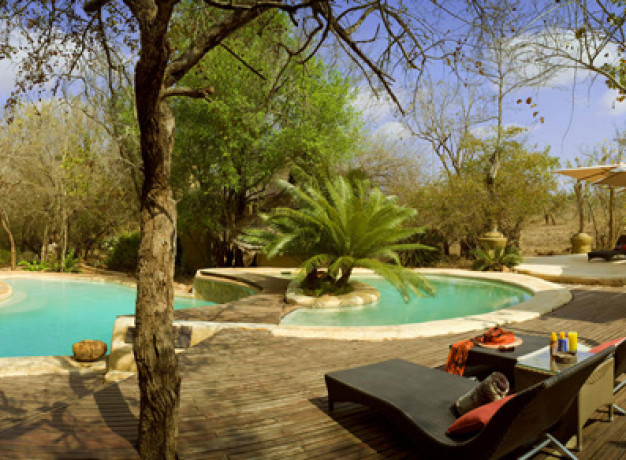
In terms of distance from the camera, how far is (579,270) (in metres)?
11.5

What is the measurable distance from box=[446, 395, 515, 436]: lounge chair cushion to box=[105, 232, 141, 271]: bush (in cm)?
1701

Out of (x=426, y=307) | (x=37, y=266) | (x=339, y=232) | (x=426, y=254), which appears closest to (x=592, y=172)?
(x=426, y=254)

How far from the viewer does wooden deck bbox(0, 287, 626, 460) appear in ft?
9.04

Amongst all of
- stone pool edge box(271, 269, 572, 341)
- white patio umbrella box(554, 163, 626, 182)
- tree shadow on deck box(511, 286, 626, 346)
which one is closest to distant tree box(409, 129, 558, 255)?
white patio umbrella box(554, 163, 626, 182)

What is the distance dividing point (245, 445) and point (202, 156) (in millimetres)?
12966

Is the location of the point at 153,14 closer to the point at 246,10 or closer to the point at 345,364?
the point at 246,10

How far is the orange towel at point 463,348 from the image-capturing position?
3977 millimetres

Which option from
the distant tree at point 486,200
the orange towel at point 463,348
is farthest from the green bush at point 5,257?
the orange towel at point 463,348

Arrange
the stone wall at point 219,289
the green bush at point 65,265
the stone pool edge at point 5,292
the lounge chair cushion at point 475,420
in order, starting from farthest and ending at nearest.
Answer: the green bush at point 65,265, the stone pool edge at point 5,292, the stone wall at point 219,289, the lounge chair cushion at point 475,420

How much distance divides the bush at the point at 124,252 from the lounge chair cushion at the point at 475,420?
55.8 ft

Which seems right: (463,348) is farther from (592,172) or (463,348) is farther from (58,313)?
(58,313)

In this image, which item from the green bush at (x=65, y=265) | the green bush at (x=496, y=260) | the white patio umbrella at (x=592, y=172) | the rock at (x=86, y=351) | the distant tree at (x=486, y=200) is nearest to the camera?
the rock at (x=86, y=351)

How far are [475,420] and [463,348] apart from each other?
1738 mm

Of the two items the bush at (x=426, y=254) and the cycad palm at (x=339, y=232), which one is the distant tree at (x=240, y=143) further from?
the cycad palm at (x=339, y=232)
